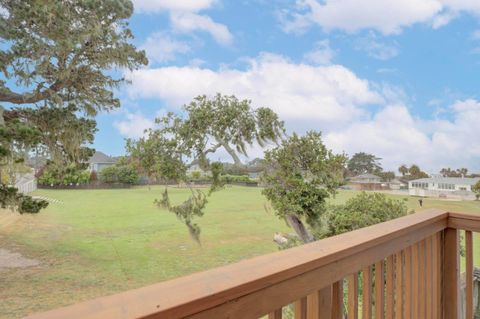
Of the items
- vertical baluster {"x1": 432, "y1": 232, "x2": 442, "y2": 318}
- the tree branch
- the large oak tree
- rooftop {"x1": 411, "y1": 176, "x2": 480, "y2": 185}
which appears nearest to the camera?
vertical baluster {"x1": 432, "y1": 232, "x2": 442, "y2": 318}

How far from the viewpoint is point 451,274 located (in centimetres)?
144

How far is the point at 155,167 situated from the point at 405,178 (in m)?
7.19

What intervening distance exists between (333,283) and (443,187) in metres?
10.8

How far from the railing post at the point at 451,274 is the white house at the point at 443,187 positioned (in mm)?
8232

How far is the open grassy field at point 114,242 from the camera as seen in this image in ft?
21.5

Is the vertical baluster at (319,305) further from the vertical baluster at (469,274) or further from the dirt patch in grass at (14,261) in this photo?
the dirt patch in grass at (14,261)

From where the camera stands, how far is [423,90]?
9906 millimetres

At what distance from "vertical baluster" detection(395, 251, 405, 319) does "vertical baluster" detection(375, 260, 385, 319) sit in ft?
0.55

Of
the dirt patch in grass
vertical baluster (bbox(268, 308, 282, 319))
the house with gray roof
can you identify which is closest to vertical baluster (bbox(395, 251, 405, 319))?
vertical baluster (bbox(268, 308, 282, 319))

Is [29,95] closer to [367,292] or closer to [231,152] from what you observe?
[231,152]

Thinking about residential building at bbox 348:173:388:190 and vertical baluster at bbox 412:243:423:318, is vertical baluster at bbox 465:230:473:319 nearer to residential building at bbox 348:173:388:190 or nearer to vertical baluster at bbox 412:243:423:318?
vertical baluster at bbox 412:243:423:318

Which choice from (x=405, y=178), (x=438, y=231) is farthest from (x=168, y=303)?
(x=405, y=178)

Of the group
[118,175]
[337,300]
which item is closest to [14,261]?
[118,175]

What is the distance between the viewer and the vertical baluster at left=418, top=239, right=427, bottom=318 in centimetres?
122
